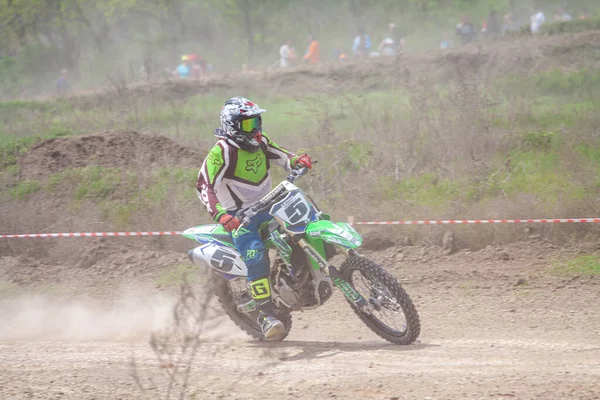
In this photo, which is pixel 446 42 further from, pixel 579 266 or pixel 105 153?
pixel 579 266

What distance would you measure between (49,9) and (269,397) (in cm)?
3569

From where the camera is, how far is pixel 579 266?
8.95 metres

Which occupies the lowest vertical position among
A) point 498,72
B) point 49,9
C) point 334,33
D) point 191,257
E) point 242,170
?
point 191,257

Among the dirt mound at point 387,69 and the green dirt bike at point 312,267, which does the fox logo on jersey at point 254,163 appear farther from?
the dirt mound at point 387,69

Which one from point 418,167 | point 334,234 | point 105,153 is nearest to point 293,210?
point 334,234

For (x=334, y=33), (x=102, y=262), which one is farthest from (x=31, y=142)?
(x=334, y=33)

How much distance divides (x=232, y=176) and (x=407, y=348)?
2.20 meters

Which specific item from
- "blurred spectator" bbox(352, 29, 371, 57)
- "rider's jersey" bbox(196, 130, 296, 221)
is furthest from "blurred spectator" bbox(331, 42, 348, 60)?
"rider's jersey" bbox(196, 130, 296, 221)

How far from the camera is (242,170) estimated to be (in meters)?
7.08

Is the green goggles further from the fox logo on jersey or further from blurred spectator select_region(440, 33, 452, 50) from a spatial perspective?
blurred spectator select_region(440, 33, 452, 50)

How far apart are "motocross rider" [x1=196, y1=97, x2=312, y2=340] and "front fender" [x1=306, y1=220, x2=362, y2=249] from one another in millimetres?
652

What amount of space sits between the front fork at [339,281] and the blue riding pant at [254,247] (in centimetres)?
51

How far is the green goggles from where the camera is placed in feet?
22.3

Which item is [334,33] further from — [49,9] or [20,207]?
[20,207]
